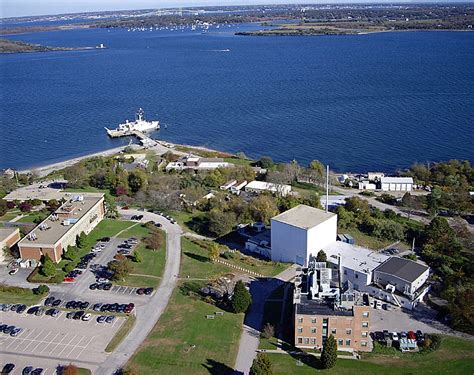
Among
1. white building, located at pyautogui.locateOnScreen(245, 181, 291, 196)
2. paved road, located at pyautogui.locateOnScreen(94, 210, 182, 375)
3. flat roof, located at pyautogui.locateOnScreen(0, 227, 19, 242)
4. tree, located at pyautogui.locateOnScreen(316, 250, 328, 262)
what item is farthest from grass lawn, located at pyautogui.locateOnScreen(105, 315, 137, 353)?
white building, located at pyautogui.locateOnScreen(245, 181, 291, 196)

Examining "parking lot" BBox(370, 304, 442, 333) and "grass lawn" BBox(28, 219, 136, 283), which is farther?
"grass lawn" BBox(28, 219, 136, 283)

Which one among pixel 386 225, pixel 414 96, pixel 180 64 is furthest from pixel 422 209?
pixel 180 64

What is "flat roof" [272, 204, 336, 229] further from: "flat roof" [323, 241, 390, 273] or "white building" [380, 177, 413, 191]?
"white building" [380, 177, 413, 191]

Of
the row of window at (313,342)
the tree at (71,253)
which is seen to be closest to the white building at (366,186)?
the row of window at (313,342)

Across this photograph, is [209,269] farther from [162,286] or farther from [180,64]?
[180,64]

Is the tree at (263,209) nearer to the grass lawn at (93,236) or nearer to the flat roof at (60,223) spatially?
the grass lawn at (93,236)

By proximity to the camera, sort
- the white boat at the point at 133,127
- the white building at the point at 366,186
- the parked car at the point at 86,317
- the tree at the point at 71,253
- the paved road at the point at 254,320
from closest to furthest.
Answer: the paved road at the point at 254,320
the parked car at the point at 86,317
the tree at the point at 71,253
the white building at the point at 366,186
the white boat at the point at 133,127
